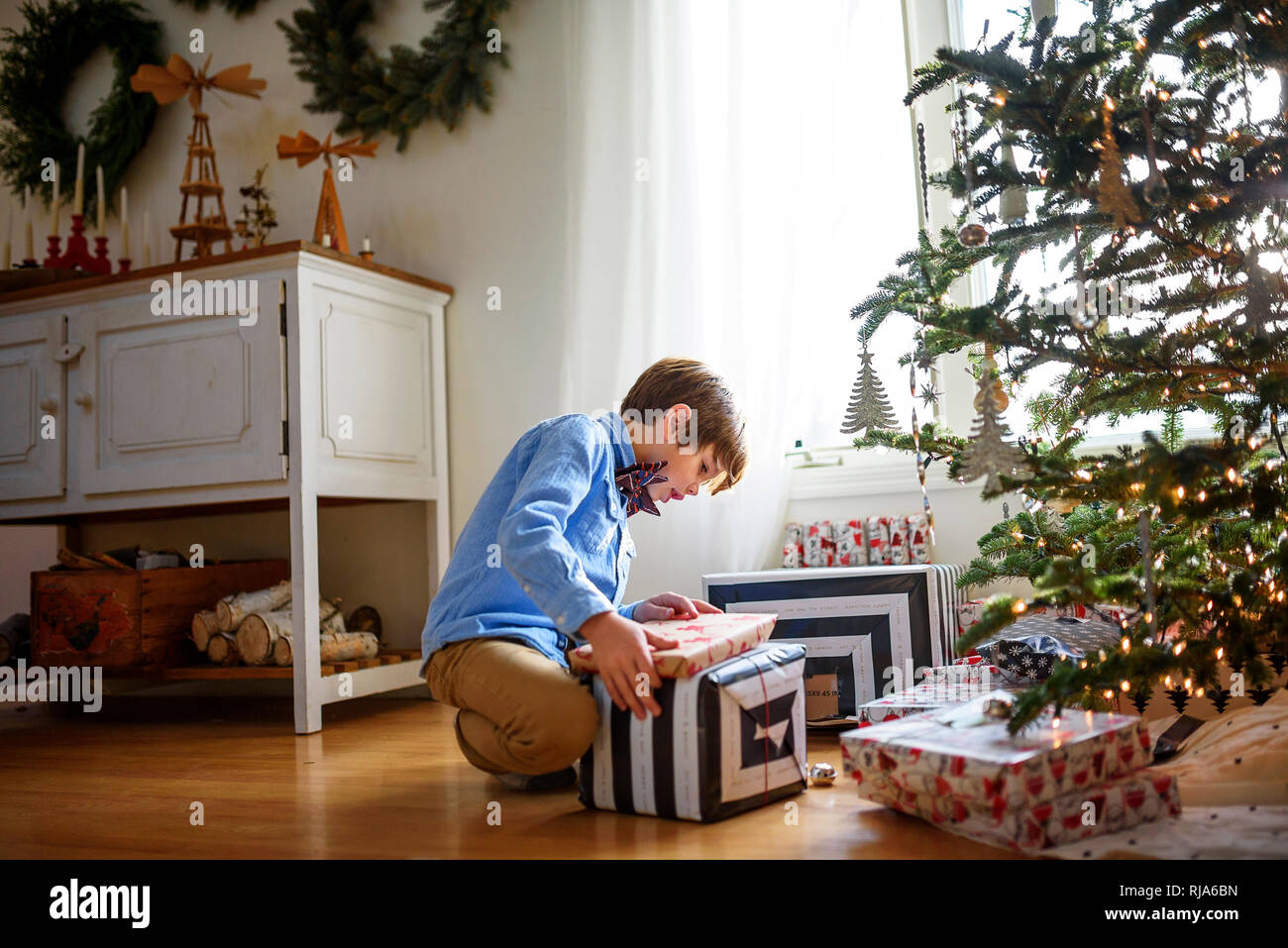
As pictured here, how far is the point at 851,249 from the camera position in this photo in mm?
2307

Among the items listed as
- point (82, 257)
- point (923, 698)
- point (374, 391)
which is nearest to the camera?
point (923, 698)

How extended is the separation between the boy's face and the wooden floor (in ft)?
1.55

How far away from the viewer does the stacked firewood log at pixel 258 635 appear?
2.23 m

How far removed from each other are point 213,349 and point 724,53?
4.19ft

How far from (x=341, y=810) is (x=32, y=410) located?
1.55 metres

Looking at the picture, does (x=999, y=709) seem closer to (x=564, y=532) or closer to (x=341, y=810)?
(x=564, y=532)

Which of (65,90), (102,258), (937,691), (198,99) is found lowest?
(937,691)

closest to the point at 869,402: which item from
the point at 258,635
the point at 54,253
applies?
the point at 258,635

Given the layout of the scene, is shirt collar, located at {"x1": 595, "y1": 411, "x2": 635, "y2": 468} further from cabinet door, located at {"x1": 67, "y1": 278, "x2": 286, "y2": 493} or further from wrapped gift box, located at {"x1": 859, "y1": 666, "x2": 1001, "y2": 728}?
cabinet door, located at {"x1": 67, "y1": 278, "x2": 286, "y2": 493}

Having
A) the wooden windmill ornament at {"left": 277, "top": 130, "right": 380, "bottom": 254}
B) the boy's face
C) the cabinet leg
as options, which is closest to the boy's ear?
the boy's face

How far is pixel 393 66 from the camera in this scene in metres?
2.64

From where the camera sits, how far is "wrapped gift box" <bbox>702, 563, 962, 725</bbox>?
68.8 inches
